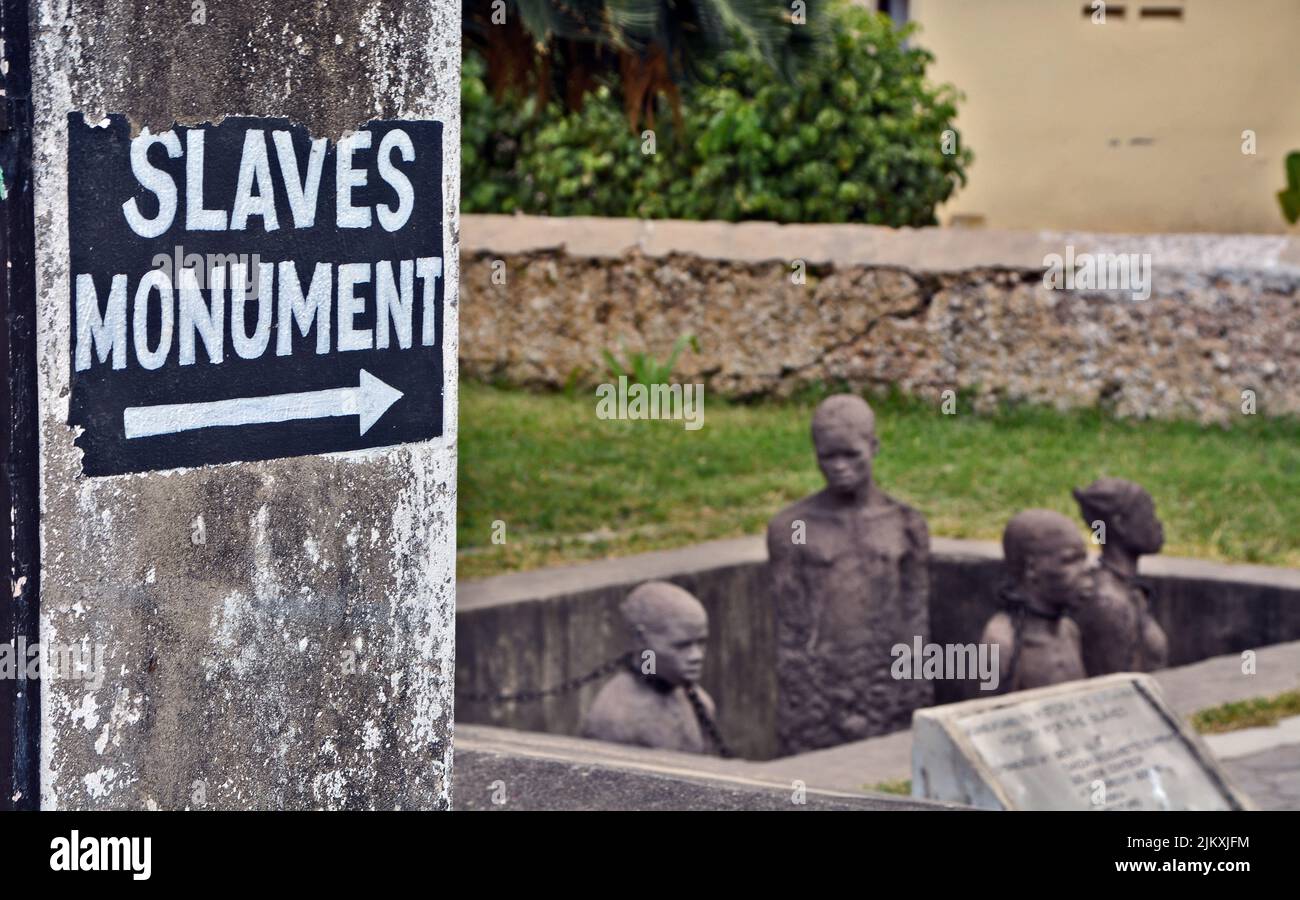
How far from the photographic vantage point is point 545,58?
7352mm

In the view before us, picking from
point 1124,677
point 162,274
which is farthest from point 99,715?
point 1124,677

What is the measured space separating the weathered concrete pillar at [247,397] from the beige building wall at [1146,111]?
10.7 metres

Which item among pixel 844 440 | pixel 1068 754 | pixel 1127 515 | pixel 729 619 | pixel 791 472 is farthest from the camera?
pixel 791 472

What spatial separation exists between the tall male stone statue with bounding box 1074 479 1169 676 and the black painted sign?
411cm

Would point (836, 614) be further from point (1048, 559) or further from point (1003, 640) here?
point (1048, 559)

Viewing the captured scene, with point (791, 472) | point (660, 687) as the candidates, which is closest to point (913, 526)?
point (660, 687)

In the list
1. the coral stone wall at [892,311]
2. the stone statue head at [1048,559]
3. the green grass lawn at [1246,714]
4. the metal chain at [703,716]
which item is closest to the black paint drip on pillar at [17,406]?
the metal chain at [703,716]

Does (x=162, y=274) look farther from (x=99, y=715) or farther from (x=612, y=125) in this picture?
(x=612, y=125)

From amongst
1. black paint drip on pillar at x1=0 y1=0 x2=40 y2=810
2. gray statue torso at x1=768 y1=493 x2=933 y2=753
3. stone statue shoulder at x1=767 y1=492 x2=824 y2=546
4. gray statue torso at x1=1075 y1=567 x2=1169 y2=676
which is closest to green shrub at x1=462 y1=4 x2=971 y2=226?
stone statue shoulder at x1=767 y1=492 x2=824 y2=546

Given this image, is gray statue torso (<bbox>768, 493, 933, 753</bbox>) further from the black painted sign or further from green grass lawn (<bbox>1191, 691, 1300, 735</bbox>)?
the black painted sign

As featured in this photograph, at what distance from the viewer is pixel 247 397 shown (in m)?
2.50

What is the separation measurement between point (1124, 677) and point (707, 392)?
6898 millimetres

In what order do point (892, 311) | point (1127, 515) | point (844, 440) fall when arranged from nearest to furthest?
point (844, 440) < point (1127, 515) < point (892, 311)

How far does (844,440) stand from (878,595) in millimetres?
581
